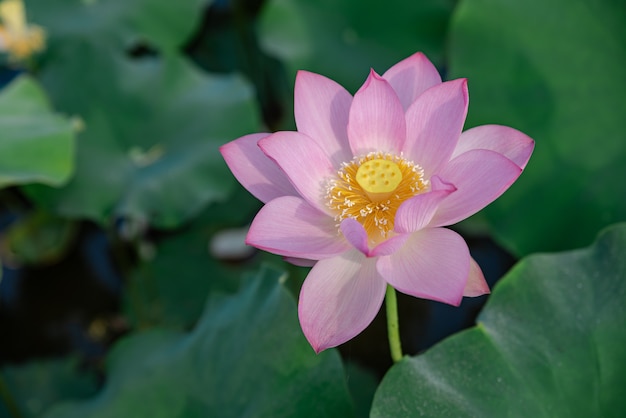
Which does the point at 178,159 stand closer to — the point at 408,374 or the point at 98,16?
the point at 98,16

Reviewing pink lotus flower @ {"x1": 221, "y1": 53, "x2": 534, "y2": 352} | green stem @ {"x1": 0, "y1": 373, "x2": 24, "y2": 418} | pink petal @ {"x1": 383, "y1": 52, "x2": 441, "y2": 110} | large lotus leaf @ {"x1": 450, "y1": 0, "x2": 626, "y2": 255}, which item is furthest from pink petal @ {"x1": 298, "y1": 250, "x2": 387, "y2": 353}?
green stem @ {"x1": 0, "y1": 373, "x2": 24, "y2": 418}

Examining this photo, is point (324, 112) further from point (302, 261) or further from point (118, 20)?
point (118, 20)

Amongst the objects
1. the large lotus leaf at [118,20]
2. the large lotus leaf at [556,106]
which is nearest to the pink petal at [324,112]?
the large lotus leaf at [556,106]

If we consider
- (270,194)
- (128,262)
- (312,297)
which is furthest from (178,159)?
(312,297)

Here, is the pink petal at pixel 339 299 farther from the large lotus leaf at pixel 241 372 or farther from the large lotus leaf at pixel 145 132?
the large lotus leaf at pixel 145 132

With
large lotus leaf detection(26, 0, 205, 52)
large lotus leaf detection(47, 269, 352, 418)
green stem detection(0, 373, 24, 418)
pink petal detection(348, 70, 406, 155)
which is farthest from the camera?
large lotus leaf detection(26, 0, 205, 52)

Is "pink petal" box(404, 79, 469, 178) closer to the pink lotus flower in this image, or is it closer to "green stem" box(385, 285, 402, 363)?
the pink lotus flower
